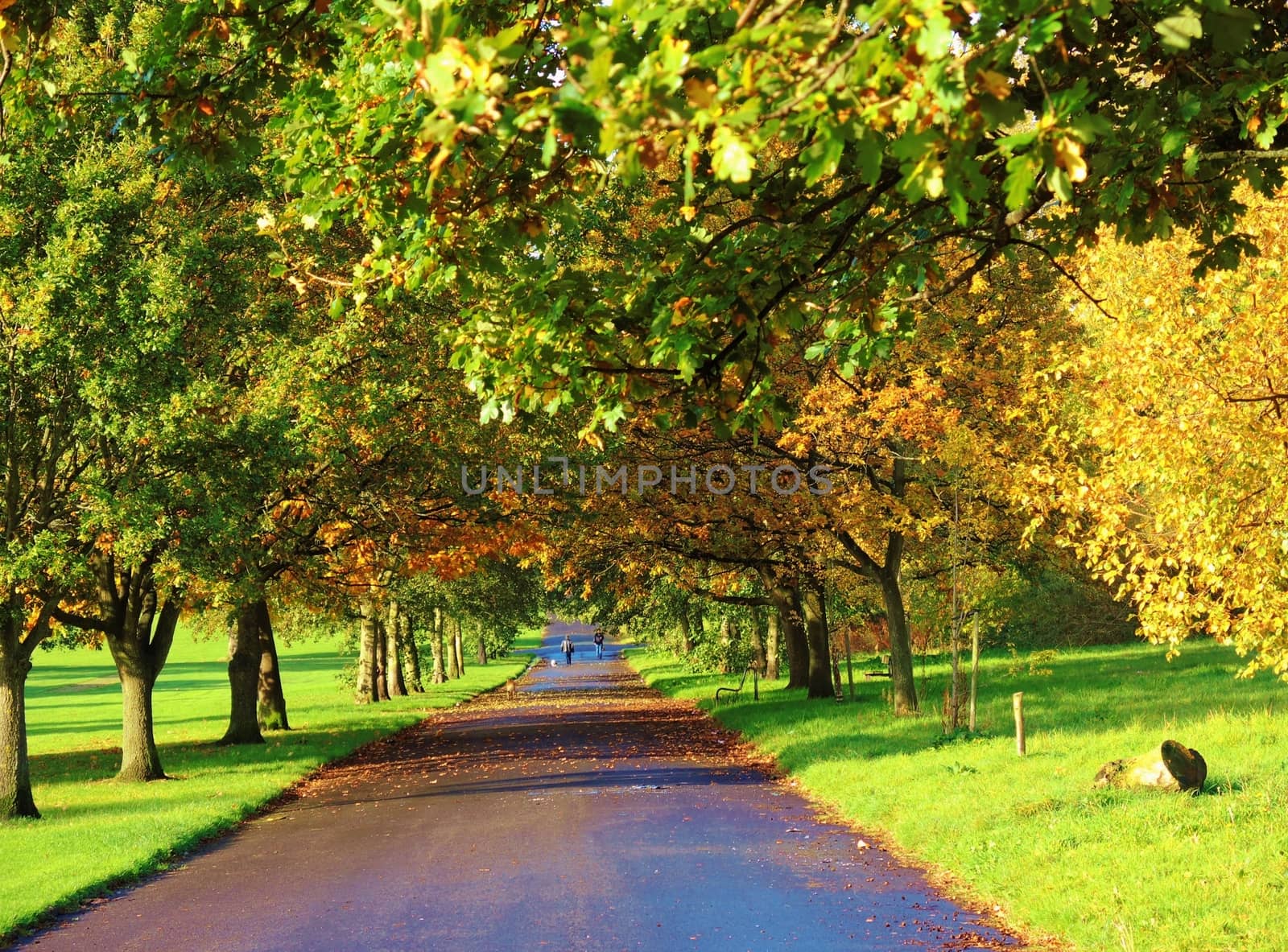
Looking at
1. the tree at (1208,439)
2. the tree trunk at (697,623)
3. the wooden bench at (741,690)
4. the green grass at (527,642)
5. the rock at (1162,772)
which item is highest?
the tree at (1208,439)

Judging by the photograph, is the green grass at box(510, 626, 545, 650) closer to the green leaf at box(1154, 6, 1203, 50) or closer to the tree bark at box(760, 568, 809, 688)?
the tree bark at box(760, 568, 809, 688)

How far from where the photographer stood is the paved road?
9719 mm

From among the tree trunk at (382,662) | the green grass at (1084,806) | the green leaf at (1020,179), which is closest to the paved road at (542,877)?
the green grass at (1084,806)

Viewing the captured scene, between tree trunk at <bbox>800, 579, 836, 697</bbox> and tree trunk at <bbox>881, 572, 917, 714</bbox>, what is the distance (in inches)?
203

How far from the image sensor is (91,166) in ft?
54.1

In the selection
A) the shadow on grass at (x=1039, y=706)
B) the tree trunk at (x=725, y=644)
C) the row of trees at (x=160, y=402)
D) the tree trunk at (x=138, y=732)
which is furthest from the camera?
the tree trunk at (x=725, y=644)

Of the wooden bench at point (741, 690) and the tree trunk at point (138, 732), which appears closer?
the tree trunk at point (138, 732)

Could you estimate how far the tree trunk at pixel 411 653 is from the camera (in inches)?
1929

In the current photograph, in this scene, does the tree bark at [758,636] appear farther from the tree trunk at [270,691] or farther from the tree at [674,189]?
the tree at [674,189]

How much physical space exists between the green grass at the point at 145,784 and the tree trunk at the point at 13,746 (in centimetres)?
44

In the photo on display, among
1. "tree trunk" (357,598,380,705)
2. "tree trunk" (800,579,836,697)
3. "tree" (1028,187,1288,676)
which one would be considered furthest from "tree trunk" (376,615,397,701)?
"tree" (1028,187,1288,676)

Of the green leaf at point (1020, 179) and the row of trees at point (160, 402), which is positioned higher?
the row of trees at point (160, 402)

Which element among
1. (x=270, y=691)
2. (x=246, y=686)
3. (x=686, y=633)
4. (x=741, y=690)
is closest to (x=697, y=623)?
(x=686, y=633)

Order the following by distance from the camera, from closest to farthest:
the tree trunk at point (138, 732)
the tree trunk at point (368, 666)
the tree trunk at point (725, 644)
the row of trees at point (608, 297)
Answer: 1. the row of trees at point (608, 297)
2. the tree trunk at point (138, 732)
3. the tree trunk at point (725, 644)
4. the tree trunk at point (368, 666)
